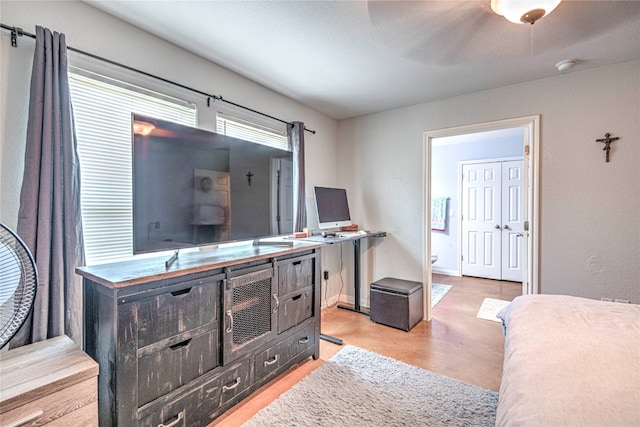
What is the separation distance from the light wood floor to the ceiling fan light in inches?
87.8

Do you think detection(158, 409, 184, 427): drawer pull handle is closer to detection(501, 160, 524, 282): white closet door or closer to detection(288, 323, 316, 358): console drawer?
detection(288, 323, 316, 358): console drawer

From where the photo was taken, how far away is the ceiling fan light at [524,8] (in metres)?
1.39

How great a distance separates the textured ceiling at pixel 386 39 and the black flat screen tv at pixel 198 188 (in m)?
0.70

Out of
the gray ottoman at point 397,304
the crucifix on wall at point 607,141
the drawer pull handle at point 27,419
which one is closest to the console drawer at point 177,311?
the drawer pull handle at point 27,419

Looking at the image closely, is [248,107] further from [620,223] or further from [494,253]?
[494,253]

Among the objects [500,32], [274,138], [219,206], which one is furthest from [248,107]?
[500,32]

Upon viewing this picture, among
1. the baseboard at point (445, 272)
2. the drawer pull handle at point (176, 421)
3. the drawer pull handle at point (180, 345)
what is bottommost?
the baseboard at point (445, 272)

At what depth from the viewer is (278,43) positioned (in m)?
2.06

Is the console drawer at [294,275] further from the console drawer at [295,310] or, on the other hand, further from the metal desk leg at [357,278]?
the metal desk leg at [357,278]

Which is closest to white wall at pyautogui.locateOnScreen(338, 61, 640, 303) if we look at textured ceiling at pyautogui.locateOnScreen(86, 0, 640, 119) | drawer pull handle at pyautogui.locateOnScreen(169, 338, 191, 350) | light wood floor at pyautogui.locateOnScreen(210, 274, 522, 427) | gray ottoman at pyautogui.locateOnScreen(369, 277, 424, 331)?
textured ceiling at pyautogui.locateOnScreen(86, 0, 640, 119)

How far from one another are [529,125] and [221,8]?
2.74 metres

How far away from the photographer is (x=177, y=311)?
1.49 metres

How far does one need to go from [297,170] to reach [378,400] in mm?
2124

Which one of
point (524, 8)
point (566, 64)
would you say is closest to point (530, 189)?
point (566, 64)
